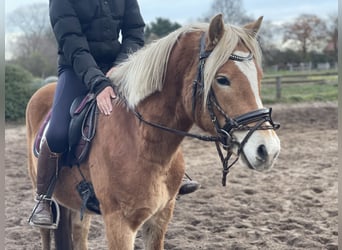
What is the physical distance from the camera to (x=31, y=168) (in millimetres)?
4270

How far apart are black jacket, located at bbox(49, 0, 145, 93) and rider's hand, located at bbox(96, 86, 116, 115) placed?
0.03 meters

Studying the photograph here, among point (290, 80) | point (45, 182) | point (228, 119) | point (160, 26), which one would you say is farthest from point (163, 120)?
point (160, 26)

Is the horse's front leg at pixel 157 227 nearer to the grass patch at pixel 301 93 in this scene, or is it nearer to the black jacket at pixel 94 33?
the black jacket at pixel 94 33

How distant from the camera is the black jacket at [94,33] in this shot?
283 centimetres

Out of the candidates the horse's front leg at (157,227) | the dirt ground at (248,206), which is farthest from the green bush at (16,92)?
the horse's front leg at (157,227)

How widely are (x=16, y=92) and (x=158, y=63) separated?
42.8ft

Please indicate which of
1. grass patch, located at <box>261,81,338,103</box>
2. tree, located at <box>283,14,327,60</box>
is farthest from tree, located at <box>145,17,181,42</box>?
grass patch, located at <box>261,81,338,103</box>

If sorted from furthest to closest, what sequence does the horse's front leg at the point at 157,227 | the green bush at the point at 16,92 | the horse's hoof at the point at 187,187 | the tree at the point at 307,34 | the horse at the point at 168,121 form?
the tree at the point at 307,34 < the green bush at the point at 16,92 < the horse's hoof at the point at 187,187 < the horse's front leg at the point at 157,227 < the horse at the point at 168,121

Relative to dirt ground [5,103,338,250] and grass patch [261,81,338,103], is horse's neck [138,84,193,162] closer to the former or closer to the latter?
dirt ground [5,103,338,250]

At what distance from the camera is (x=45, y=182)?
320cm

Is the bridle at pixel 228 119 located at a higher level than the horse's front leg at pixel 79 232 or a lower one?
higher

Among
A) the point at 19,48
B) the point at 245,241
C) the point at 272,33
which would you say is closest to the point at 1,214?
the point at 245,241

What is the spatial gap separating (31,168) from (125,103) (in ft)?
6.28

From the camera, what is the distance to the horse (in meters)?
2.17
